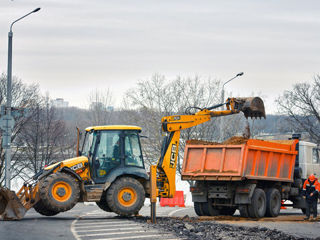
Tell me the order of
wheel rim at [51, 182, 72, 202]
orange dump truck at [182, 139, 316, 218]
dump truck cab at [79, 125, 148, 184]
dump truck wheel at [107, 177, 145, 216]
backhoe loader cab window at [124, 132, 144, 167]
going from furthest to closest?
orange dump truck at [182, 139, 316, 218] → backhoe loader cab window at [124, 132, 144, 167] → dump truck cab at [79, 125, 148, 184] → dump truck wheel at [107, 177, 145, 216] → wheel rim at [51, 182, 72, 202]

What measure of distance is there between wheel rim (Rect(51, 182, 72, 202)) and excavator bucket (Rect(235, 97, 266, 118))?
6.53 m

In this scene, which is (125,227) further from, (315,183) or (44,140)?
(44,140)

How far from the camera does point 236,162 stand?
1984 cm

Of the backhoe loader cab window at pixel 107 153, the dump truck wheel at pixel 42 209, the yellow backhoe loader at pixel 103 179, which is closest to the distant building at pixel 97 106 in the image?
the yellow backhoe loader at pixel 103 179

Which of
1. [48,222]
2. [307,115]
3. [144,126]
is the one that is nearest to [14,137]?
[144,126]

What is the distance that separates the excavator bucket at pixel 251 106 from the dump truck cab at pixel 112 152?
387cm

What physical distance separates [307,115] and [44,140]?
21266mm

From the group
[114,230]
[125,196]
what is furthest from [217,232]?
[125,196]

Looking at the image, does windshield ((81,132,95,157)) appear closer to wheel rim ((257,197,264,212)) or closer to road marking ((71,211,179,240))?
road marking ((71,211,179,240))

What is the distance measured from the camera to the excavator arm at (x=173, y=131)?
766 inches

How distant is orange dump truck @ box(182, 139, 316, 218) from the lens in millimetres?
19891

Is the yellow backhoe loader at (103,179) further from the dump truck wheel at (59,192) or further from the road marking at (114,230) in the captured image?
the road marking at (114,230)

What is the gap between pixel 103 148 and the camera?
19.0 meters

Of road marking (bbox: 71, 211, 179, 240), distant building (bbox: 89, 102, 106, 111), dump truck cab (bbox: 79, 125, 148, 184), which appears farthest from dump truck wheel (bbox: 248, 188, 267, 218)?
distant building (bbox: 89, 102, 106, 111)
